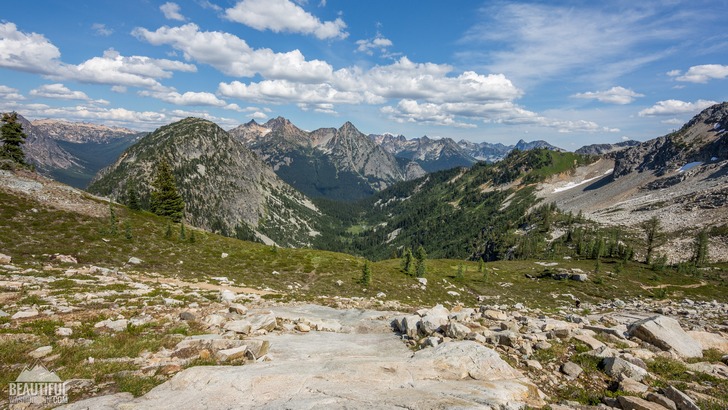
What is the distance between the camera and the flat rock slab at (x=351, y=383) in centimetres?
993

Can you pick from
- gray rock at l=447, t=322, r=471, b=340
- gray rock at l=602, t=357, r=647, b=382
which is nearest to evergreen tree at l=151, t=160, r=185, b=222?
gray rock at l=447, t=322, r=471, b=340

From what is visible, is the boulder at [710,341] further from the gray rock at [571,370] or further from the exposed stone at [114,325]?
the exposed stone at [114,325]

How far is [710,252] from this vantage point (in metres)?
117

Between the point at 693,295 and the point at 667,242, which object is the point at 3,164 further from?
the point at 667,242

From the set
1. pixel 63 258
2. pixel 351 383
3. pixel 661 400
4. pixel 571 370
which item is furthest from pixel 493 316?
pixel 63 258

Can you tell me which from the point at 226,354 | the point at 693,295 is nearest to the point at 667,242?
the point at 693,295

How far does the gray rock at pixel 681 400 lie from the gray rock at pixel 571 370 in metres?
3.04

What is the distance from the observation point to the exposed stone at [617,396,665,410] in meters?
9.99

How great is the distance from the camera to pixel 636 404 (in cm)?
1019

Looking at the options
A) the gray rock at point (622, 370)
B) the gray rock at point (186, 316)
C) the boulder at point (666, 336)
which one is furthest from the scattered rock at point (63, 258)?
the boulder at point (666, 336)

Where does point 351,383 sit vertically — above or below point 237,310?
above

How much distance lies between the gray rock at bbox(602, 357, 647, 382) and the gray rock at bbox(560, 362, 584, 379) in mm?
1138

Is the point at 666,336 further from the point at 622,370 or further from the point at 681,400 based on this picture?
the point at 681,400

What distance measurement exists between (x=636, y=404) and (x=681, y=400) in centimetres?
156
